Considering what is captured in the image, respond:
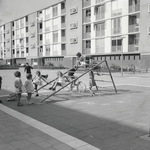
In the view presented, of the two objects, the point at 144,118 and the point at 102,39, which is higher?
the point at 102,39

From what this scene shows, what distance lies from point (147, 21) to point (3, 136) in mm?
28013

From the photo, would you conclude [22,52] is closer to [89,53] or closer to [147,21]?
[89,53]

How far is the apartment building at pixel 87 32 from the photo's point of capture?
3019cm

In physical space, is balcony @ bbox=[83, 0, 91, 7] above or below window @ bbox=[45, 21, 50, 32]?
above

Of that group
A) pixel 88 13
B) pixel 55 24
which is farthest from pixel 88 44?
pixel 55 24

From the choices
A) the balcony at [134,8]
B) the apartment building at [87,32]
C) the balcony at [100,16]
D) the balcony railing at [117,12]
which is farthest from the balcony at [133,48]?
the balcony at [100,16]

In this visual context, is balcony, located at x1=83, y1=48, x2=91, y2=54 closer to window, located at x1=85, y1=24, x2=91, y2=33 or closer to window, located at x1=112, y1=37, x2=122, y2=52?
window, located at x1=85, y1=24, x2=91, y2=33

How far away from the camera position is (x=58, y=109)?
708 centimetres

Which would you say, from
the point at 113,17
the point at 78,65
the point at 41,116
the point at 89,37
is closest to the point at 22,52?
the point at 89,37

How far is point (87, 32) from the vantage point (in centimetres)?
3784

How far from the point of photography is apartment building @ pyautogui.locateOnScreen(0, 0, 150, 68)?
3019 cm

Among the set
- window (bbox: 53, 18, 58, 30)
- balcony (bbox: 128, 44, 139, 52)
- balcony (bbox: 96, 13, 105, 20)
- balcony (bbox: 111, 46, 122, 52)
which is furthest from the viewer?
window (bbox: 53, 18, 58, 30)

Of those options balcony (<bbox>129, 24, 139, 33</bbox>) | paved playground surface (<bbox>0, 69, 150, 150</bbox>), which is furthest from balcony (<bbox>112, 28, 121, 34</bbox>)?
paved playground surface (<bbox>0, 69, 150, 150</bbox>)

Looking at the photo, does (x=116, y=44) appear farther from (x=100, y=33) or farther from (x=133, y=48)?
(x=100, y=33)
